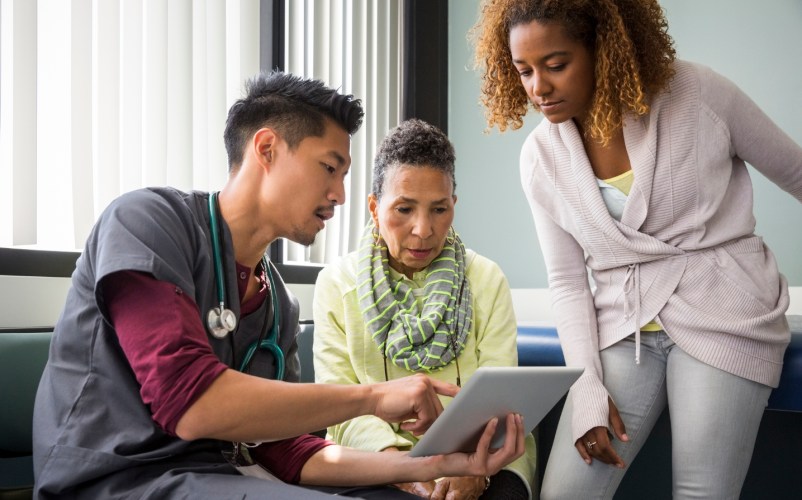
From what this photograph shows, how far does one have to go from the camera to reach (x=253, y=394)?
1154 mm

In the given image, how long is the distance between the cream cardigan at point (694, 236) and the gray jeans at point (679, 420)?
0.03 metres

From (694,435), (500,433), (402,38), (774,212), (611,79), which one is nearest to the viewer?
(500,433)

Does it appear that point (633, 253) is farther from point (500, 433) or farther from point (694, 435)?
point (500, 433)

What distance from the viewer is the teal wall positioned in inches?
126

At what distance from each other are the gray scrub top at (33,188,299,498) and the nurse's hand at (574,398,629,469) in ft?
2.54

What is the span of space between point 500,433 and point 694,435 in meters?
0.46

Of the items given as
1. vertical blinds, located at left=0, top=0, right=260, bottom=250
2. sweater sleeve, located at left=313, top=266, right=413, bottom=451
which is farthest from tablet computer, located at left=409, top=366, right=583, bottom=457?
vertical blinds, located at left=0, top=0, right=260, bottom=250

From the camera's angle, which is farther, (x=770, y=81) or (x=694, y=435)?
(x=770, y=81)

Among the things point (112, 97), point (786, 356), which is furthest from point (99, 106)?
point (786, 356)

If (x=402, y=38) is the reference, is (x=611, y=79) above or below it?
below

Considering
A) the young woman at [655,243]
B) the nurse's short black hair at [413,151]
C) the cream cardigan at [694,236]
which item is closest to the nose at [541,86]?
the young woman at [655,243]

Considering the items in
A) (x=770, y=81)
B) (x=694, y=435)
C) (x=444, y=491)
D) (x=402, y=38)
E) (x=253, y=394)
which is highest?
(x=402, y=38)

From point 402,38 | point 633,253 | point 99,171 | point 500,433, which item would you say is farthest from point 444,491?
point 402,38

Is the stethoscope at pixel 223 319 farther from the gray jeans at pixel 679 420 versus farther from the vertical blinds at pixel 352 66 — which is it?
the vertical blinds at pixel 352 66
